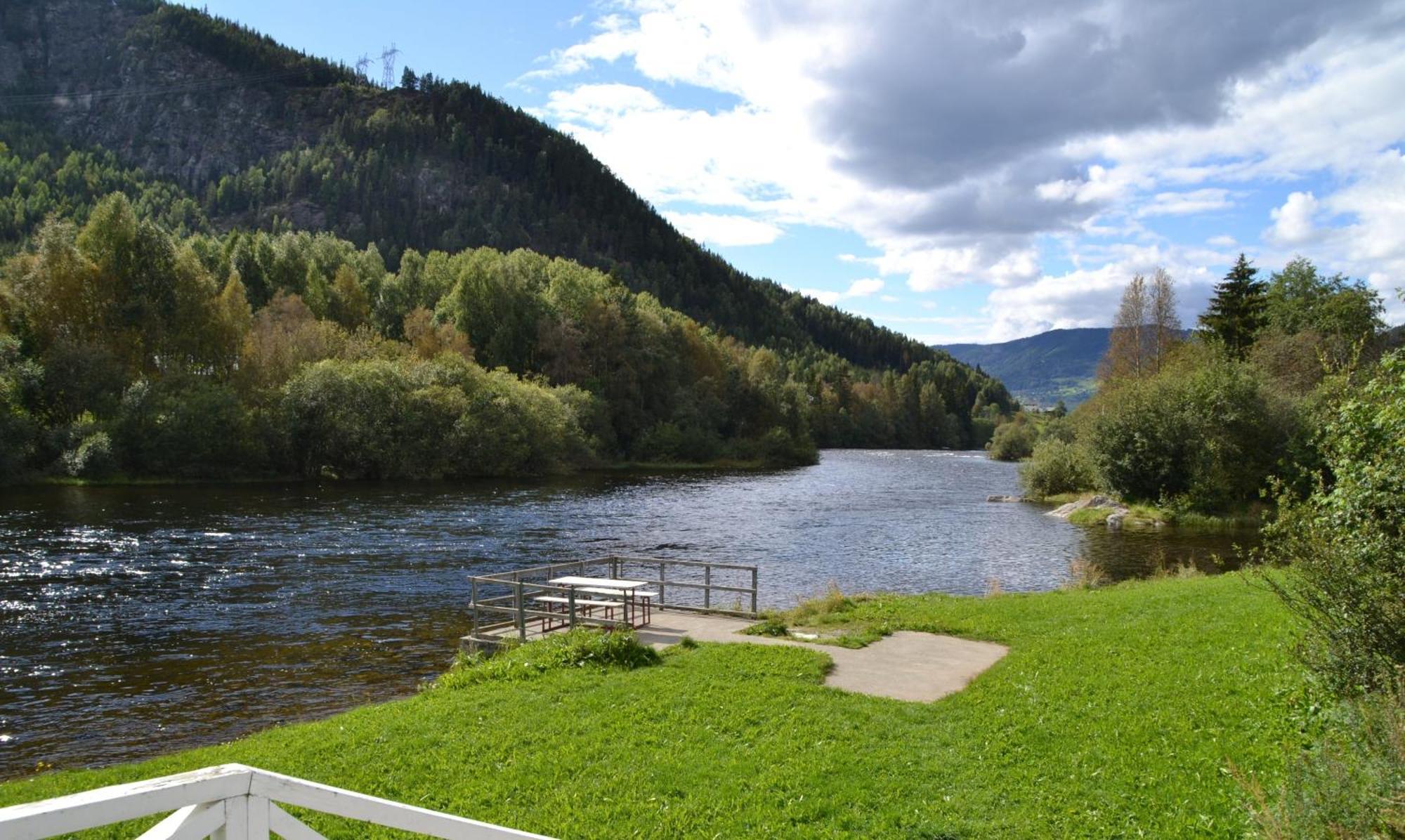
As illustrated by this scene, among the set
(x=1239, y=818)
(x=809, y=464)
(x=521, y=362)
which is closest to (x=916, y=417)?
(x=809, y=464)

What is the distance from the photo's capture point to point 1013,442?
118m

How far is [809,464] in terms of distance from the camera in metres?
102

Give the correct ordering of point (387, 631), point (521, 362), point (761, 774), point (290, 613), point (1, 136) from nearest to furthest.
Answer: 1. point (761, 774)
2. point (387, 631)
3. point (290, 613)
4. point (521, 362)
5. point (1, 136)

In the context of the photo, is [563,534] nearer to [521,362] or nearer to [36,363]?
[36,363]

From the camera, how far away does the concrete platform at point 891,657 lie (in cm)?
1367

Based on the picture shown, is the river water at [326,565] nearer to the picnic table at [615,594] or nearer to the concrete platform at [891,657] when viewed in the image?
the picnic table at [615,594]

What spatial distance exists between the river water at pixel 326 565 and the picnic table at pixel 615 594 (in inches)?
139

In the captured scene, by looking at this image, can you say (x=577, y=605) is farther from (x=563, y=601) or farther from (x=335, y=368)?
(x=335, y=368)

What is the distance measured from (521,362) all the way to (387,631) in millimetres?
74308

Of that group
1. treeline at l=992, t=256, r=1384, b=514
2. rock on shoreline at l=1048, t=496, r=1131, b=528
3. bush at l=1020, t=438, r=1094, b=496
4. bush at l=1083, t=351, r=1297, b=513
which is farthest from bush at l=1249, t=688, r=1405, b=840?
bush at l=1020, t=438, r=1094, b=496

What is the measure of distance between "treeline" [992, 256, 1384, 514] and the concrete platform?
89.2ft

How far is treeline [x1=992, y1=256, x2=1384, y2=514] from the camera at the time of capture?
46906 mm

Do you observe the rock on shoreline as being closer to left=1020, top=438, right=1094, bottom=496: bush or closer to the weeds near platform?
left=1020, top=438, right=1094, bottom=496: bush

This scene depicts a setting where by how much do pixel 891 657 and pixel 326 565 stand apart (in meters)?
22.4
